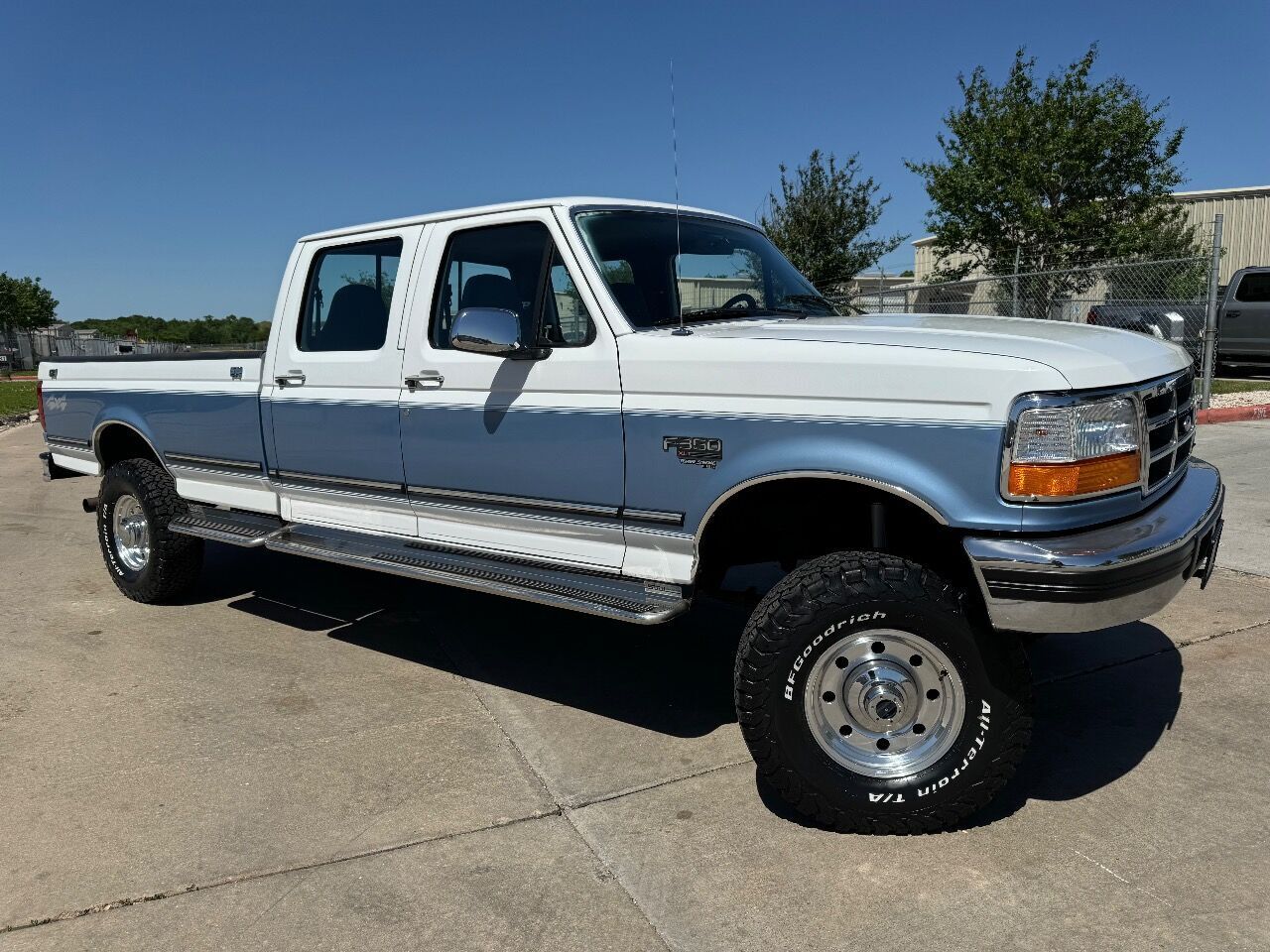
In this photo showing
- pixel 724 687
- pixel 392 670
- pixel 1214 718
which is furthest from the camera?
pixel 392 670

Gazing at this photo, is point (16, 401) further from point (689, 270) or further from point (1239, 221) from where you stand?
point (1239, 221)

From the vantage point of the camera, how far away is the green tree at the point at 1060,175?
21.7m

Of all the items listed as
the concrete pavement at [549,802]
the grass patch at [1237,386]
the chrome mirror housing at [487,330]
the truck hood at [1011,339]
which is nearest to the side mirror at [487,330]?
the chrome mirror housing at [487,330]

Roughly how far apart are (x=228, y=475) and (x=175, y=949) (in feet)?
10.4

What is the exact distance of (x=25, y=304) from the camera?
193ft

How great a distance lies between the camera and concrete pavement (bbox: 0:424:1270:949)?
269 cm

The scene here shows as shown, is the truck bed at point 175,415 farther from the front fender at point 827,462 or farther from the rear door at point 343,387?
the front fender at point 827,462

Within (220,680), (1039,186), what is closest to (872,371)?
(220,680)

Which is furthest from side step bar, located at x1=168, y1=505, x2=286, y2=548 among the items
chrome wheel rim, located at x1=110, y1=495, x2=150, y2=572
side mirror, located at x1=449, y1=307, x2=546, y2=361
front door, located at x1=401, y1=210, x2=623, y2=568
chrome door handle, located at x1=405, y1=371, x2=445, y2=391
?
side mirror, located at x1=449, y1=307, x2=546, y2=361

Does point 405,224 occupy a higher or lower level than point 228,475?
higher

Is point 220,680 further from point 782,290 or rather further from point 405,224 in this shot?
point 782,290

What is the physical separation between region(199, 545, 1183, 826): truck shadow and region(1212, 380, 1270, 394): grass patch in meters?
13.2

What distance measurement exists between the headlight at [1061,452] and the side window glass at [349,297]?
2.84m

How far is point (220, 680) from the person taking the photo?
4.57 metres
